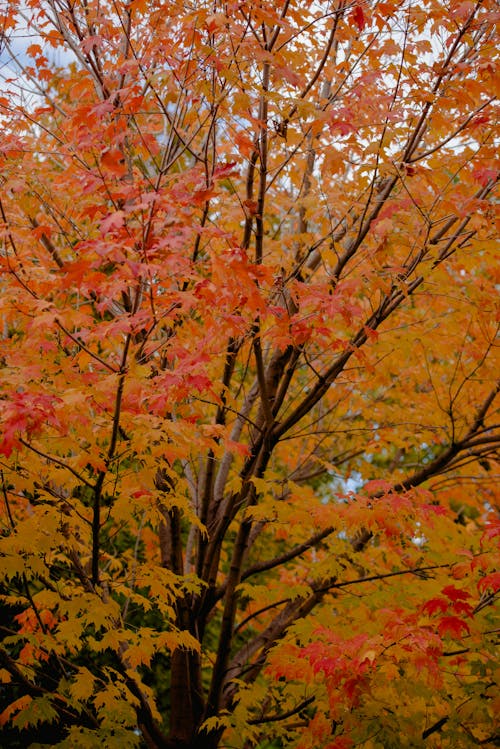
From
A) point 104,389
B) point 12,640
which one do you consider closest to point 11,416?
point 104,389

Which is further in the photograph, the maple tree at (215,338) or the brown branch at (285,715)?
the brown branch at (285,715)

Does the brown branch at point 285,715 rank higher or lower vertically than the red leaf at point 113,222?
lower

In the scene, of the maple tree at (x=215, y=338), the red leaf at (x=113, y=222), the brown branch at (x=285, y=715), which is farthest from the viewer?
the brown branch at (x=285, y=715)

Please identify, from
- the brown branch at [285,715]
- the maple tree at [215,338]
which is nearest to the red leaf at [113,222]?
the maple tree at [215,338]

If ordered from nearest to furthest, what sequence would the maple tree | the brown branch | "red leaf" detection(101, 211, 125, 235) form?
"red leaf" detection(101, 211, 125, 235)
the maple tree
the brown branch

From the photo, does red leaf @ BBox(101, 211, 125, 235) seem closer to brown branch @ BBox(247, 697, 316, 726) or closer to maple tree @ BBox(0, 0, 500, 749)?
maple tree @ BBox(0, 0, 500, 749)

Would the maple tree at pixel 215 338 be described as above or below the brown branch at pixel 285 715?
above

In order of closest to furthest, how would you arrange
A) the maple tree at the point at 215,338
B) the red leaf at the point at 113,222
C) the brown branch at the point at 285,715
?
the red leaf at the point at 113,222, the maple tree at the point at 215,338, the brown branch at the point at 285,715

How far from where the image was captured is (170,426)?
3107mm

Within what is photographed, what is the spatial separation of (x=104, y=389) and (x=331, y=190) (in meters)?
2.51

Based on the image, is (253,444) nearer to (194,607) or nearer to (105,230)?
(194,607)

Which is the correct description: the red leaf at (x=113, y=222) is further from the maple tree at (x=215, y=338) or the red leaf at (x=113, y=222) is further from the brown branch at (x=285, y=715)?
the brown branch at (x=285, y=715)

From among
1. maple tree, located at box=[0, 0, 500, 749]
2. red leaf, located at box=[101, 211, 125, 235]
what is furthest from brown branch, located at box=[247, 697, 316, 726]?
red leaf, located at box=[101, 211, 125, 235]

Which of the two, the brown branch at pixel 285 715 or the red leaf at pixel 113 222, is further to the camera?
the brown branch at pixel 285 715
